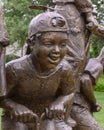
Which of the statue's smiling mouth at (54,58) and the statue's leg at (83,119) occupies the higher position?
the statue's smiling mouth at (54,58)

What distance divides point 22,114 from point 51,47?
0.45 meters

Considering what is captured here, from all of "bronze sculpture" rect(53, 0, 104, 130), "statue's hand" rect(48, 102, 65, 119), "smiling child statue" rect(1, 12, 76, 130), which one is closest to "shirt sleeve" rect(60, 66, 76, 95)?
"smiling child statue" rect(1, 12, 76, 130)

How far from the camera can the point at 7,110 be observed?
3061 millimetres

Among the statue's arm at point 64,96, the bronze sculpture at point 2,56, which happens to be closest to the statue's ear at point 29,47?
the bronze sculpture at point 2,56

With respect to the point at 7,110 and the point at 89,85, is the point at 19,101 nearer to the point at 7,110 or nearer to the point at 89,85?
the point at 7,110

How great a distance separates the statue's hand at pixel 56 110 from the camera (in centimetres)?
304

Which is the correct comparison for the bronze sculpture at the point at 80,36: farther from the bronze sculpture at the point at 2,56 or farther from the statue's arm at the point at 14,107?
the bronze sculpture at the point at 2,56

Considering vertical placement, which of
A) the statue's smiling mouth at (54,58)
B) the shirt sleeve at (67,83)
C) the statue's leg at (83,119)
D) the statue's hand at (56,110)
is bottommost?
the statue's leg at (83,119)

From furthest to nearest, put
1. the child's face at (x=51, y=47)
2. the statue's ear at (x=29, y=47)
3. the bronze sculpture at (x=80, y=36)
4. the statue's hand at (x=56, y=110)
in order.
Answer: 1. the bronze sculpture at (x=80, y=36)
2. the statue's hand at (x=56, y=110)
3. the statue's ear at (x=29, y=47)
4. the child's face at (x=51, y=47)

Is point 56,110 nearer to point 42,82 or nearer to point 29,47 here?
point 42,82

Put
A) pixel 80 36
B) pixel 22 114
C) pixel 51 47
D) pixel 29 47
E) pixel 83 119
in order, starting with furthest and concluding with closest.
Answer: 1. pixel 83 119
2. pixel 80 36
3. pixel 29 47
4. pixel 22 114
5. pixel 51 47

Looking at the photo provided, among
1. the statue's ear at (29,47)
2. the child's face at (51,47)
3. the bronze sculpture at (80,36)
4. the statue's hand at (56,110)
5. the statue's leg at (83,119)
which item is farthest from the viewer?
the statue's leg at (83,119)

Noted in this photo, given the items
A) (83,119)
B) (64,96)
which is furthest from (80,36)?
(64,96)

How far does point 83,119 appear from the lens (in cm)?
393
